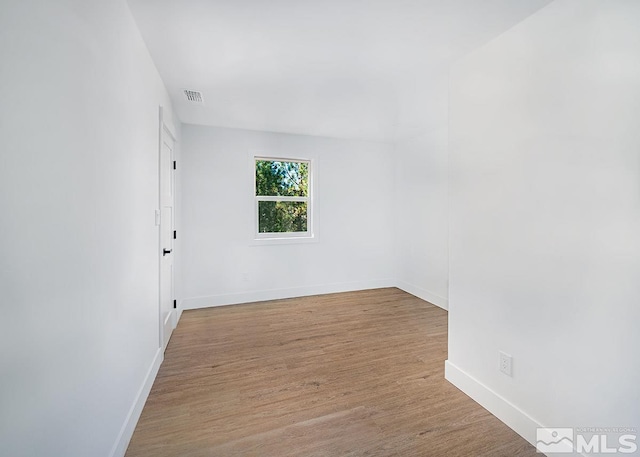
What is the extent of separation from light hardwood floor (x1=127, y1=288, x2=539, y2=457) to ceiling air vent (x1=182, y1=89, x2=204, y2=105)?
2.47 metres

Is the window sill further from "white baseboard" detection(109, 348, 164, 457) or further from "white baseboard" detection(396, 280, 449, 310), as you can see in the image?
"white baseboard" detection(109, 348, 164, 457)

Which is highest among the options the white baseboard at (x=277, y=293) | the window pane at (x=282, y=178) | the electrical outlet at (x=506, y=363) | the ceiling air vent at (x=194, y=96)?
the ceiling air vent at (x=194, y=96)

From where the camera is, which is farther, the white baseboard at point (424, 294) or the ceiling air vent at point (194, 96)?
the white baseboard at point (424, 294)

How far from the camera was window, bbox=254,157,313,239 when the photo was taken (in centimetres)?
433

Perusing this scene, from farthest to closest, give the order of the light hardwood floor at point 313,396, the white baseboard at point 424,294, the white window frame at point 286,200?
1. the white window frame at point 286,200
2. the white baseboard at point 424,294
3. the light hardwood floor at point 313,396

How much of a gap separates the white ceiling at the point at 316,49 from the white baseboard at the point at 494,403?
7.53 feet

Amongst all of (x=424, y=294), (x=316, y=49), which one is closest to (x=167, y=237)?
(x=316, y=49)

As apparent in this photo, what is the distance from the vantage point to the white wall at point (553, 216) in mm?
1277

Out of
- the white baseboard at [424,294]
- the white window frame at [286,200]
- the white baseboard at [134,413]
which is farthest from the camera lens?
the white window frame at [286,200]

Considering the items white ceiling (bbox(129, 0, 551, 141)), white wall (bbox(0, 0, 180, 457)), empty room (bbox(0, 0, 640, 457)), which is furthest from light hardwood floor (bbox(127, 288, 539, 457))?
white ceiling (bbox(129, 0, 551, 141))

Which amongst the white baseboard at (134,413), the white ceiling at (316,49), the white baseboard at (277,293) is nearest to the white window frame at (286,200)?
the white baseboard at (277,293)

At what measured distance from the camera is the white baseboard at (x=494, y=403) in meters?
1.65

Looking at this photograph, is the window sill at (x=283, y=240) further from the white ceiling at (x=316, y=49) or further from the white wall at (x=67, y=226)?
the white wall at (x=67, y=226)

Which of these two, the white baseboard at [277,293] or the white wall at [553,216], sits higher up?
the white wall at [553,216]
